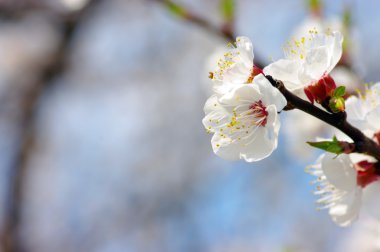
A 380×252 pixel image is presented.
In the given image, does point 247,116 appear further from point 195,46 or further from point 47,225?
point 195,46

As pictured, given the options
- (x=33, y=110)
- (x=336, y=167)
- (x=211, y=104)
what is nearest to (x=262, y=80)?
(x=211, y=104)

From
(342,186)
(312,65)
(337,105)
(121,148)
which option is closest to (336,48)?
(312,65)

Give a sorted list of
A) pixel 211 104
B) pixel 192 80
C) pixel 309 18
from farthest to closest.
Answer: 1. pixel 192 80
2. pixel 309 18
3. pixel 211 104

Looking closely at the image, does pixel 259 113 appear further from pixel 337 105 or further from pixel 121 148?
pixel 121 148

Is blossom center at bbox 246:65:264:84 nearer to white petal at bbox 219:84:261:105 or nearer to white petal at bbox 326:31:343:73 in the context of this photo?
white petal at bbox 219:84:261:105

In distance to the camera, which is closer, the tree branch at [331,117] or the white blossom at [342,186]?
the tree branch at [331,117]

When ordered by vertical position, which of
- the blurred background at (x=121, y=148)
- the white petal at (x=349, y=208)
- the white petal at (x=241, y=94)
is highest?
the white petal at (x=241, y=94)

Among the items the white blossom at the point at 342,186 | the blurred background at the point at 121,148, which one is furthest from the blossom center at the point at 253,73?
the blurred background at the point at 121,148

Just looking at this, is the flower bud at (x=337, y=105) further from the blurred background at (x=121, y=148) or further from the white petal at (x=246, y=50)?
the blurred background at (x=121, y=148)
